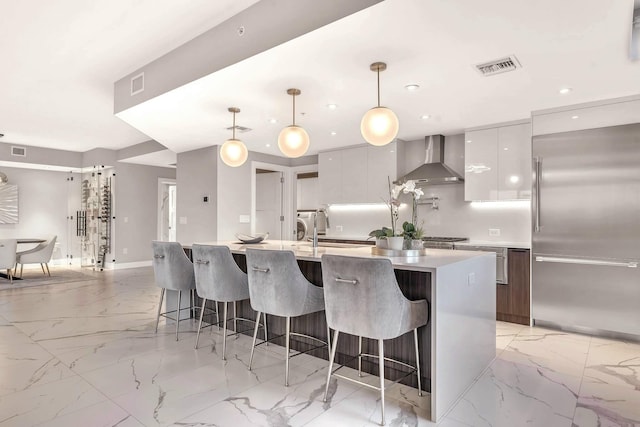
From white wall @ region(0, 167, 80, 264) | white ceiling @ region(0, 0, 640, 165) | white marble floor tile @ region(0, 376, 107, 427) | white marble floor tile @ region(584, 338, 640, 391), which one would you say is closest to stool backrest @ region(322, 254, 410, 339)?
white ceiling @ region(0, 0, 640, 165)

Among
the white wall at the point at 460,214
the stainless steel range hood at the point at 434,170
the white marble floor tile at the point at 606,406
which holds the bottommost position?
the white marble floor tile at the point at 606,406

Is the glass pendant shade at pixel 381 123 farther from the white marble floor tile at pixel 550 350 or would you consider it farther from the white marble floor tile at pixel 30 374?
the white marble floor tile at pixel 30 374

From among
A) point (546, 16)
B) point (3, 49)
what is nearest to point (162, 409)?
point (546, 16)

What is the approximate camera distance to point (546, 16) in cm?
217

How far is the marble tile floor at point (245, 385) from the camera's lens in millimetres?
2088

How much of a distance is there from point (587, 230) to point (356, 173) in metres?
3.05

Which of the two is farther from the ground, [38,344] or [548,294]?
[548,294]

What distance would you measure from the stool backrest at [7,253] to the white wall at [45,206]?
78.1 inches

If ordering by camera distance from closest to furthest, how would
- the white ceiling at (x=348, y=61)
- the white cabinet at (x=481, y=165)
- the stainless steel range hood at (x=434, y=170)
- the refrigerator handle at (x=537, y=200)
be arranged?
the white ceiling at (x=348, y=61)
the refrigerator handle at (x=537, y=200)
the white cabinet at (x=481, y=165)
the stainless steel range hood at (x=434, y=170)

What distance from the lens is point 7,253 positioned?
245 inches

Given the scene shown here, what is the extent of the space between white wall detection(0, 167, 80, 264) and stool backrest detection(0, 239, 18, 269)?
198 cm

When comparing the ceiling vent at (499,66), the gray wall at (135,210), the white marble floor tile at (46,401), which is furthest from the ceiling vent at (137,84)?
the gray wall at (135,210)

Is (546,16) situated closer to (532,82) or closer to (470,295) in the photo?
(532,82)

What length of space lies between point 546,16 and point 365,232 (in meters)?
4.17
